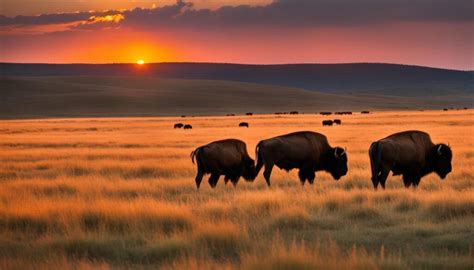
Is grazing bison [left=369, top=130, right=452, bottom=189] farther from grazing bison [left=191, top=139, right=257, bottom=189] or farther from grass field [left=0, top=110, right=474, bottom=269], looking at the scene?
grazing bison [left=191, top=139, right=257, bottom=189]

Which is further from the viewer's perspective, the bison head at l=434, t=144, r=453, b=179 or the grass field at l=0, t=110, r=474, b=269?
the bison head at l=434, t=144, r=453, b=179

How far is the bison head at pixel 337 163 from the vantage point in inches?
698

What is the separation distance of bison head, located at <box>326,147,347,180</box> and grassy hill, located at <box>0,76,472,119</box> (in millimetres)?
98144

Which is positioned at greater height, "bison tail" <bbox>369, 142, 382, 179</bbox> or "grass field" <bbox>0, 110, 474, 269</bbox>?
"bison tail" <bbox>369, 142, 382, 179</bbox>

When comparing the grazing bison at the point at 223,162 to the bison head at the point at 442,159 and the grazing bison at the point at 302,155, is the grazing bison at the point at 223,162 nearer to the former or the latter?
the grazing bison at the point at 302,155

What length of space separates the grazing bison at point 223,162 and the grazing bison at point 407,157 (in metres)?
3.39

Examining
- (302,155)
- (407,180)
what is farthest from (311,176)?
(407,180)

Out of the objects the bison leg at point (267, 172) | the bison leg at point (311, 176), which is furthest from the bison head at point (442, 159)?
the bison leg at point (267, 172)

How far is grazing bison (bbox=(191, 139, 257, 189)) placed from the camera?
1659 cm

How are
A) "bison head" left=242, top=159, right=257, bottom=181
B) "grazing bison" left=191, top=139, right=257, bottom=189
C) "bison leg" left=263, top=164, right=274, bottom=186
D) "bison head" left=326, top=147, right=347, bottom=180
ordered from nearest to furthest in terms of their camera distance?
"grazing bison" left=191, top=139, right=257, bottom=189 → "bison leg" left=263, top=164, right=274, bottom=186 → "bison head" left=242, top=159, right=257, bottom=181 → "bison head" left=326, top=147, right=347, bottom=180

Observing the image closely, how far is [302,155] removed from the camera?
17500mm

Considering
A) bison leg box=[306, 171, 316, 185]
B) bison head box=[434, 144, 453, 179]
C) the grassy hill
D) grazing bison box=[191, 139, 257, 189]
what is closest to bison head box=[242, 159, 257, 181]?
grazing bison box=[191, 139, 257, 189]

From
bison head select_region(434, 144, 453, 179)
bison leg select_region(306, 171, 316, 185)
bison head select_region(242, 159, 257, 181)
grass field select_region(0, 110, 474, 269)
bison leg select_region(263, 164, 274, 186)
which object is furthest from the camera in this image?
bison leg select_region(306, 171, 316, 185)

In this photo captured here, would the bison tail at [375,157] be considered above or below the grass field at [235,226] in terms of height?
above
